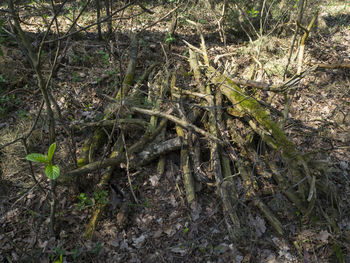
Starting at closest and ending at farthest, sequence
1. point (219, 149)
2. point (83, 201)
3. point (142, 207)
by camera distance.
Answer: point (83, 201) → point (142, 207) → point (219, 149)

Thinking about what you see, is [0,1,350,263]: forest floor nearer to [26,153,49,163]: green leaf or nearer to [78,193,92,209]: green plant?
[78,193,92,209]: green plant

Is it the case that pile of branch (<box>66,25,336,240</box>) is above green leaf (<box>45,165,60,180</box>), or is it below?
below

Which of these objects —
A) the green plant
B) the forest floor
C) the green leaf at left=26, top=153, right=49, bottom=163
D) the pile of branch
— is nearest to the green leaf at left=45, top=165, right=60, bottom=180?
the green leaf at left=26, top=153, right=49, bottom=163

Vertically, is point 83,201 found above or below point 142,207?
above

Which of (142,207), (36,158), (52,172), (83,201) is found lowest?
(142,207)

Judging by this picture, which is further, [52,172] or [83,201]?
[83,201]

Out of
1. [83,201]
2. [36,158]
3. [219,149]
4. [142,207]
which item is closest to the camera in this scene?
[36,158]

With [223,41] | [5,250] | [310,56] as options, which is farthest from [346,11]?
[5,250]

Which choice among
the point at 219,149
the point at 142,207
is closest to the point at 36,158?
the point at 142,207

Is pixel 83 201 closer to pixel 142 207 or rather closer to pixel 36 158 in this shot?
pixel 142 207

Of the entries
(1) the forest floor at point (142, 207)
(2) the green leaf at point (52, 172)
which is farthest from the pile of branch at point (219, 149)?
(2) the green leaf at point (52, 172)

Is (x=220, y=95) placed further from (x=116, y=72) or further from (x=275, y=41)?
(x=275, y=41)

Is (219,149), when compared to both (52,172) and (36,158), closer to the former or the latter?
(52,172)

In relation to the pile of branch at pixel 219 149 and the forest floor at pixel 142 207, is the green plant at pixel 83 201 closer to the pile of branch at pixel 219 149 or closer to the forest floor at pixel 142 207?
the forest floor at pixel 142 207
